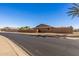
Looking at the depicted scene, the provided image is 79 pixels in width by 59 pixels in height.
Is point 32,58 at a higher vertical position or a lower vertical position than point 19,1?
lower

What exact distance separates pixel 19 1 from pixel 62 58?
5150mm

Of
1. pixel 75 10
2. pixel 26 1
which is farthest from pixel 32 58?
pixel 75 10

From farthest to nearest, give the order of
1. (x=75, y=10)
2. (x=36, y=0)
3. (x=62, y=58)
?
(x=75, y=10) → (x=36, y=0) → (x=62, y=58)

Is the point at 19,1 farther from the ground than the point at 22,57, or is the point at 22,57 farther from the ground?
the point at 19,1

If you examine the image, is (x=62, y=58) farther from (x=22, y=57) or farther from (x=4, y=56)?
(x=4, y=56)

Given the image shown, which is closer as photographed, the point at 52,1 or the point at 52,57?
the point at 52,57

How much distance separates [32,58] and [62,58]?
190cm

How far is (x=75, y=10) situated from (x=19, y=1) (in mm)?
6945

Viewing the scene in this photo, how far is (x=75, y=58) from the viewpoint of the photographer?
14.4m

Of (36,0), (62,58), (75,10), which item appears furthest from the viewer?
(75,10)

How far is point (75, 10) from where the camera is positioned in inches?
835

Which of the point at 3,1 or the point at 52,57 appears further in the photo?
the point at 3,1

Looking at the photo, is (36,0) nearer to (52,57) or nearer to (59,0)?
(59,0)

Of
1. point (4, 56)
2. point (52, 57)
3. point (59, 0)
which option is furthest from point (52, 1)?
point (4, 56)
